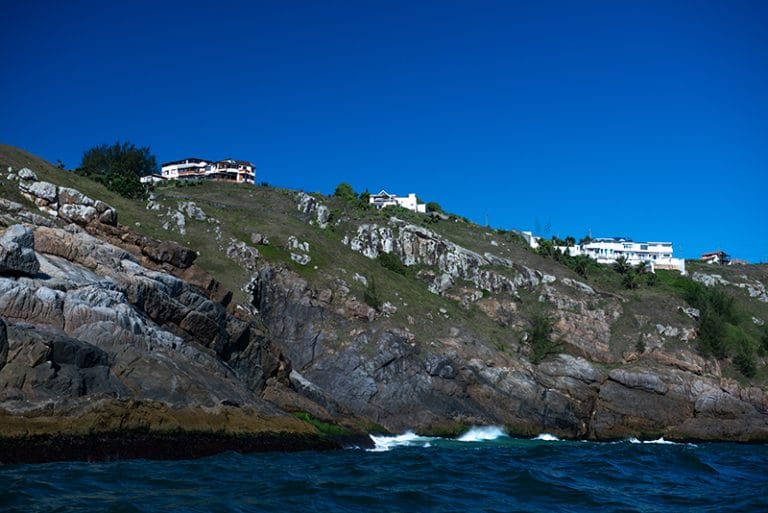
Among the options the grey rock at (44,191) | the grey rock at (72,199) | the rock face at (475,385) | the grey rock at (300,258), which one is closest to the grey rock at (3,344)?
the grey rock at (72,199)

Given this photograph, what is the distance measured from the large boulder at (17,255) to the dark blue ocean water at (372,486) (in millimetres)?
12351

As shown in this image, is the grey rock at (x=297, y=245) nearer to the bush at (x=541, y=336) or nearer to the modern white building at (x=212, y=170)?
the bush at (x=541, y=336)

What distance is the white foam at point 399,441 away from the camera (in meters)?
41.7

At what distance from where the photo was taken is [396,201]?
468 ft

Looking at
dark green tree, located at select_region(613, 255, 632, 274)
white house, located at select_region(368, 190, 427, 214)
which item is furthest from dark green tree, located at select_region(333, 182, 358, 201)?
dark green tree, located at select_region(613, 255, 632, 274)

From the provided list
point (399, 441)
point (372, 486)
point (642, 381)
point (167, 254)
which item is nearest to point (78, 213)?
point (167, 254)

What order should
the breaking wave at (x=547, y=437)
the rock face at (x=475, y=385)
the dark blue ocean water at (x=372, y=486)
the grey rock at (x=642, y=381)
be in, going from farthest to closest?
the grey rock at (x=642, y=381) < the rock face at (x=475, y=385) < the breaking wave at (x=547, y=437) < the dark blue ocean water at (x=372, y=486)

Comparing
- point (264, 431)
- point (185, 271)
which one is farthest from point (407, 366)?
point (264, 431)

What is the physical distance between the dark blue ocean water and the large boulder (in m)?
12.4

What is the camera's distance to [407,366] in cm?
6050

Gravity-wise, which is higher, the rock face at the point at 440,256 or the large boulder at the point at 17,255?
the rock face at the point at 440,256

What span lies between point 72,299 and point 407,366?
33.1 meters

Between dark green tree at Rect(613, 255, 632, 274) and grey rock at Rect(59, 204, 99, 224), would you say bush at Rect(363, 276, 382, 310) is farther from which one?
dark green tree at Rect(613, 255, 632, 274)

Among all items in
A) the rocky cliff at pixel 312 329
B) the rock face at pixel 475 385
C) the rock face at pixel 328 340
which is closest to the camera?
the rocky cliff at pixel 312 329
